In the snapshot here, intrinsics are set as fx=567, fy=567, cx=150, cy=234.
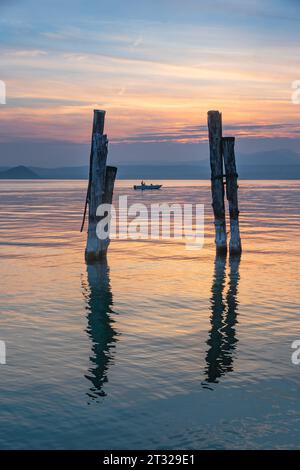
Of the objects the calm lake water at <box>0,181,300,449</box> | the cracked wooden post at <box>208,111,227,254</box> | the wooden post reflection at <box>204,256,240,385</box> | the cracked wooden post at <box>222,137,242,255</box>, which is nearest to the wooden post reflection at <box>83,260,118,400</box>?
the calm lake water at <box>0,181,300,449</box>

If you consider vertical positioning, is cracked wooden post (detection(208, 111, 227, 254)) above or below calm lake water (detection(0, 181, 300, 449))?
above

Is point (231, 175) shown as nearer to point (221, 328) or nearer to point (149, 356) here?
point (221, 328)

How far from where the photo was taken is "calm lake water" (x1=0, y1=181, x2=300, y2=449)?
20.5 feet

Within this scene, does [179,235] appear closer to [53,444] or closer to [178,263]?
[178,263]

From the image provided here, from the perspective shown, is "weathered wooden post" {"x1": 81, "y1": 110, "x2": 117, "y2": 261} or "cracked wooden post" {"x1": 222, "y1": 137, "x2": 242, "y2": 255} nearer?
"weathered wooden post" {"x1": 81, "y1": 110, "x2": 117, "y2": 261}

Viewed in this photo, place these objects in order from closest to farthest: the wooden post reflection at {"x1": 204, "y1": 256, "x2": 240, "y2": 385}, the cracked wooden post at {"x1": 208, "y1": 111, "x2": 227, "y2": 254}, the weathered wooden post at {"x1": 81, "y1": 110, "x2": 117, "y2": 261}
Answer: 1. the wooden post reflection at {"x1": 204, "y1": 256, "x2": 240, "y2": 385}
2. the weathered wooden post at {"x1": 81, "y1": 110, "x2": 117, "y2": 261}
3. the cracked wooden post at {"x1": 208, "y1": 111, "x2": 227, "y2": 254}

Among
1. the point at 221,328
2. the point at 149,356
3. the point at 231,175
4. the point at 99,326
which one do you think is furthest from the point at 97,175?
the point at 149,356

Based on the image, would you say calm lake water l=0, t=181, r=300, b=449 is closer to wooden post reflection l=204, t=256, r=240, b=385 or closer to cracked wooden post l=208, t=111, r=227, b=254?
wooden post reflection l=204, t=256, r=240, b=385

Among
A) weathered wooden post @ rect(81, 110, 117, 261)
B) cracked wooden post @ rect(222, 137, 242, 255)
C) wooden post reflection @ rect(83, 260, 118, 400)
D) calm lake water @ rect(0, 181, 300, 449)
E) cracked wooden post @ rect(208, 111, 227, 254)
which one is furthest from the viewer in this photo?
cracked wooden post @ rect(208, 111, 227, 254)

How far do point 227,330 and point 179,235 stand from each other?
619 inches

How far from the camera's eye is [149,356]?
8586 millimetres

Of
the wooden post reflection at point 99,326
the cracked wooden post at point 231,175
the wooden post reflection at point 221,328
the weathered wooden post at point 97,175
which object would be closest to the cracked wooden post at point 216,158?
the cracked wooden post at point 231,175

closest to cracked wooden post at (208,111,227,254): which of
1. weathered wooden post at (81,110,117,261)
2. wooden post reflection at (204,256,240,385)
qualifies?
wooden post reflection at (204,256,240,385)

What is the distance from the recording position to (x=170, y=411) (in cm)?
668
